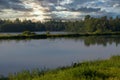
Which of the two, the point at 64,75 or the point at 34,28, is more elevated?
the point at 64,75

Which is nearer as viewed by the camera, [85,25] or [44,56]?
[44,56]

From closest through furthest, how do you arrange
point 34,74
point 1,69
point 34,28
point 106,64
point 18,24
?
point 34,74
point 106,64
point 1,69
point 18,24
point 34,28

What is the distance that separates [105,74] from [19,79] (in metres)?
4.52

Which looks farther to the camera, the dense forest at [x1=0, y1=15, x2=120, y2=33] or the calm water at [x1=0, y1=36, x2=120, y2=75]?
the dense forest at [x1=0, y1=15, x2=120, y2=33]

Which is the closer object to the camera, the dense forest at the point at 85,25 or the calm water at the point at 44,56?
the calm water at the point at 44,56

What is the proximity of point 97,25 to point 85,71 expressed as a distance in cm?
13477

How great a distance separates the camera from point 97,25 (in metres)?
150

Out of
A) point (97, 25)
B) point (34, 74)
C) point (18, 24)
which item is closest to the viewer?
point (34, 74)

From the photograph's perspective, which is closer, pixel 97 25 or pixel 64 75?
pixel 64 75

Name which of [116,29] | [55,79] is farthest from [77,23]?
[55,79]

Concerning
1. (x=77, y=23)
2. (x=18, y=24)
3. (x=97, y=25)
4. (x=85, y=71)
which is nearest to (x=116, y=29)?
(x=97, y=25)

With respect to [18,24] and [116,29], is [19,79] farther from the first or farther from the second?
[18,24]

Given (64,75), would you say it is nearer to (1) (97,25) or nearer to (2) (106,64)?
(2) (106,64)

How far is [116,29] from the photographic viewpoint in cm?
15288
